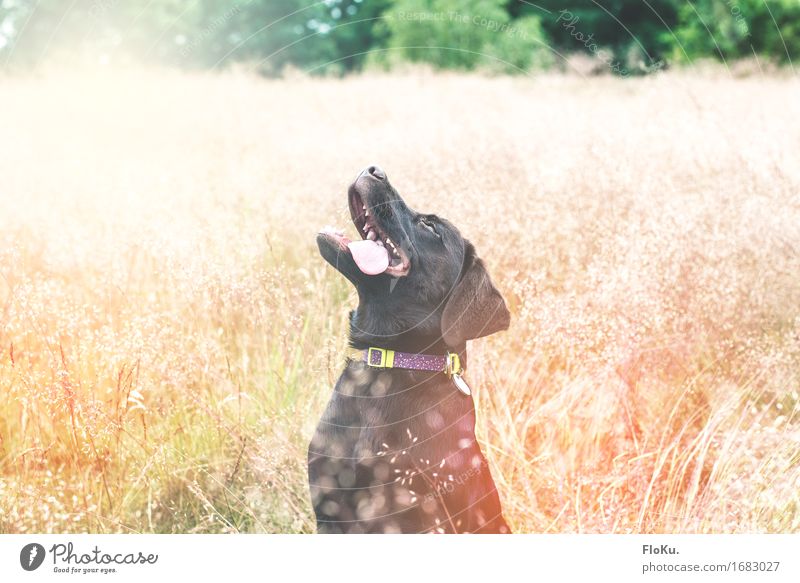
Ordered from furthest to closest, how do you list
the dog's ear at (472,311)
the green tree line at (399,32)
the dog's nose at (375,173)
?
1. the green tree line at (399,32)
2. the dog's nose at (375,173)
3. the dog's ear at (472,311)

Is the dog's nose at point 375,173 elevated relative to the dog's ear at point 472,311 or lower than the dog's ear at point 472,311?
elevated

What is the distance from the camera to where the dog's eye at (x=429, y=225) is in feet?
9.21

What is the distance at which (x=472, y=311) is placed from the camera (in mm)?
2631

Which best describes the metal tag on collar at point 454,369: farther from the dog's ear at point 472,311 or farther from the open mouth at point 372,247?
the open mouth at point 372,247

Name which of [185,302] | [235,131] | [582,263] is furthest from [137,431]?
[235,131]

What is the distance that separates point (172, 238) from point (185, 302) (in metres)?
0.40

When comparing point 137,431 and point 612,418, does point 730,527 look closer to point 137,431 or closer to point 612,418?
point 612,418

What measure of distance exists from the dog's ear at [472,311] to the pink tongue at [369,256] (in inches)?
11.0

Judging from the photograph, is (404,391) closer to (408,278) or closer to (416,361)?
(416,361)

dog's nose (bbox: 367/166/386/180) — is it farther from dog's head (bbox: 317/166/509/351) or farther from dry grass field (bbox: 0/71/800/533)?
dry grass field (bbox: 0/71/800/533)

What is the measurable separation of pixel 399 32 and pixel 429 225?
561 centimetres

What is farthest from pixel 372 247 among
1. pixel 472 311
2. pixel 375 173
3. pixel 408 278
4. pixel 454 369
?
pixel 454 369
